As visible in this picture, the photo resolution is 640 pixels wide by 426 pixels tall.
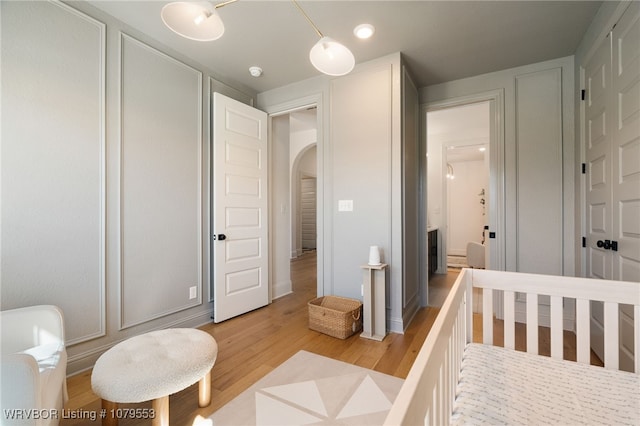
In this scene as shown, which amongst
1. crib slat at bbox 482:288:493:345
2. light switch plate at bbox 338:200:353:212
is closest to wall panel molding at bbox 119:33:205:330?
light switch plate at bbox 338:200:353:212

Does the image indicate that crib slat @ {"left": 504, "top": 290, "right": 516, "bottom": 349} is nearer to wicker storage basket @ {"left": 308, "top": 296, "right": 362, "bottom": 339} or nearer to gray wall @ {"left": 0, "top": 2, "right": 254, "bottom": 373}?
wicker storage basket @ {"left": 308, "top": 296, "right": 362, "bottom": 339}

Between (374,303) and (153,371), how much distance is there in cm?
170

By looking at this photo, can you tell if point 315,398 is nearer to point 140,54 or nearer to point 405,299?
point 405,299

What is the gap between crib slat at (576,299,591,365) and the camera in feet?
4.09

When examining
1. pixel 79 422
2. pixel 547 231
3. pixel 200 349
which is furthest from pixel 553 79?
pixel 79 422

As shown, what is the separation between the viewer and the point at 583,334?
125 cm

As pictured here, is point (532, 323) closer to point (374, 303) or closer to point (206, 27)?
point (374, 303)

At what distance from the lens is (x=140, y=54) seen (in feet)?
7.27

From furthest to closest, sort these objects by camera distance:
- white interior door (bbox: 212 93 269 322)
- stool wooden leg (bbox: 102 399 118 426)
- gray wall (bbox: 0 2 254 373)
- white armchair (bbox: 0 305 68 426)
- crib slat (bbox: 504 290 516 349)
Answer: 1. white interior door (bbox: 212 93 269 322)
2. gray wall (bbox: 0 2 254 373)
3. crib slat (bbox: 504 290 516 349)
4. stool wooden leg (bbox: 102 399 118 426)
5. white armchair (bbox: 0 305 68 426)

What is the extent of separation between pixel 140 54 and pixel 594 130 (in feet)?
12.0

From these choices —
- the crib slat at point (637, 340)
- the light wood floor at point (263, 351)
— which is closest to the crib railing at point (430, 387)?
the crib slat at point (637, 340)

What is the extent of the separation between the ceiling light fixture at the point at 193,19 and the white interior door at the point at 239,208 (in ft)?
4.77

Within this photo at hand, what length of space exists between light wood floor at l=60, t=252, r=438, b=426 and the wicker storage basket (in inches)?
2.2

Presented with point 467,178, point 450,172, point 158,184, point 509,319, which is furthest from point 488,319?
point 467,178
